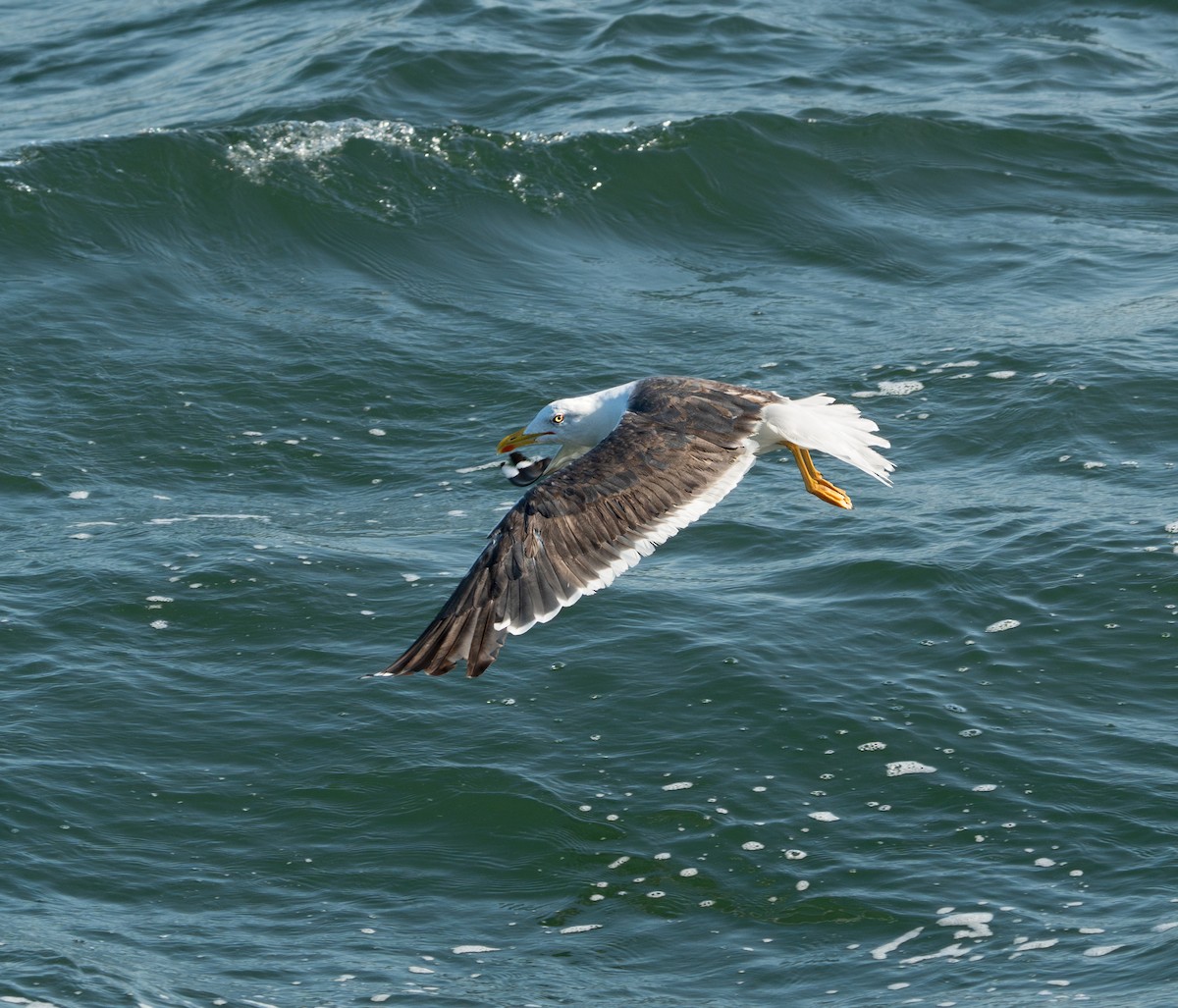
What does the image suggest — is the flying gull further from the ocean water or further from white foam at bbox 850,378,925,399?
white foam at bbox 850,378,925,399

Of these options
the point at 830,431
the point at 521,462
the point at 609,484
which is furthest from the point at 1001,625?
the point at 609,484

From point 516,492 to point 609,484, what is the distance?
4199mm

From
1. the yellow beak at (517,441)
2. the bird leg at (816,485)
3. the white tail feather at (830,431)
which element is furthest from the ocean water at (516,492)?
the white tail feather at (830,431)

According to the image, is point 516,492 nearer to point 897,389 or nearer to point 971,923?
point 897,389

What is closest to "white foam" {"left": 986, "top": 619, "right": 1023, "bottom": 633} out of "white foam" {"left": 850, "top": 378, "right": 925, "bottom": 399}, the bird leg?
the bird leg

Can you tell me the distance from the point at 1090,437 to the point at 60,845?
25.5 ft

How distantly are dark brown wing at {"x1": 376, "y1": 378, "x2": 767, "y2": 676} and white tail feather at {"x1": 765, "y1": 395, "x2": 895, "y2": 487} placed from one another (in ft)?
0.45

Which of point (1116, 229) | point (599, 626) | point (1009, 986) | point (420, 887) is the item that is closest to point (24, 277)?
point (599, 626)

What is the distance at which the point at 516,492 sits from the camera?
12.4 metres

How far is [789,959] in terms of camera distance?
26.6 ft

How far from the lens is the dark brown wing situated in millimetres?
7590

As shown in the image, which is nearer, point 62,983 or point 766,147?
point 62,983

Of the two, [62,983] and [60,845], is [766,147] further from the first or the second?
[62,983]

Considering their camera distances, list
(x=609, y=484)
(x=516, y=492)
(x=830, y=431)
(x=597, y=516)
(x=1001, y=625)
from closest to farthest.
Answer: (x=597, y=516), (x=609, y=484), (x=830, y=431), (x=1001, y=625), (x=516, y=492)
